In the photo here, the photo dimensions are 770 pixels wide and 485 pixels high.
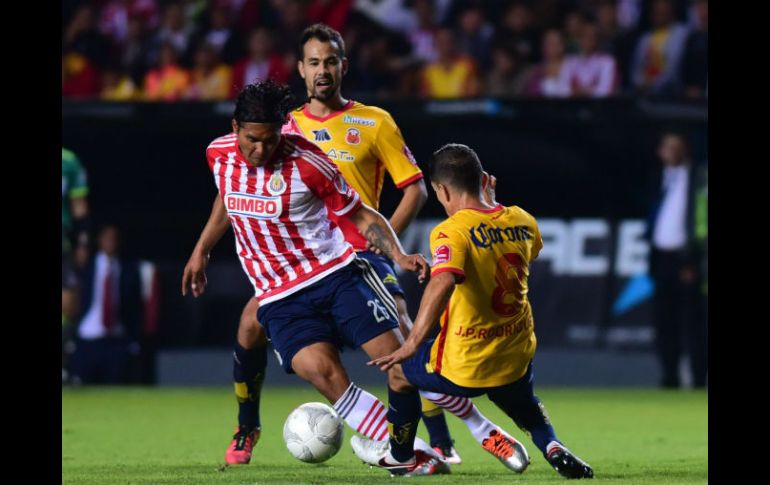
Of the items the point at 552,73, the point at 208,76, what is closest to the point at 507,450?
the point at 552,73

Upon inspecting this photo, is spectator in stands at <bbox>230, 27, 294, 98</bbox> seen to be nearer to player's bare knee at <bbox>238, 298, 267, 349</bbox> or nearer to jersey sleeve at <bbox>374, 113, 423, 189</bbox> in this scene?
jersey sleeve at <bbox>374, 113, 423, 189</bbox>

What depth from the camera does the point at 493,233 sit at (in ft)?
19.9

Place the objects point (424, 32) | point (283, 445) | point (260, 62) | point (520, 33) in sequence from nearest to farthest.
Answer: point (283, 445), point (260, 62), point (520, 33), point (424, 32)

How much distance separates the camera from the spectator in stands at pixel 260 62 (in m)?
14.2

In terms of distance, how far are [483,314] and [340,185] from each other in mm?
875

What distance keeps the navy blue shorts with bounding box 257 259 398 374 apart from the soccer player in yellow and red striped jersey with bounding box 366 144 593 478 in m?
0.26

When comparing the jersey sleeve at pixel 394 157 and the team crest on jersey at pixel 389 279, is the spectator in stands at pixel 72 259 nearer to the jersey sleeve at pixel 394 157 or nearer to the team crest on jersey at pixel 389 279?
the jersey sleeve at pixel 394 157

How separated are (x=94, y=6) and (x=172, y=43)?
4.69ft

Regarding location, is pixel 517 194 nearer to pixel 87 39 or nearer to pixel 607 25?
pixel 607 25

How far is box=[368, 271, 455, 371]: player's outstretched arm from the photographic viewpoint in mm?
5734

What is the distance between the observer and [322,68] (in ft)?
22.9
